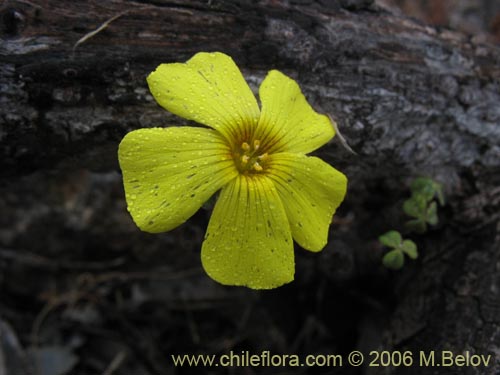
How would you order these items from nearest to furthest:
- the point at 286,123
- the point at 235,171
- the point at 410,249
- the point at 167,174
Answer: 1. the point at 167,174
2. the point at 235,171
3. the point at 286,123
4. the point at 410,249

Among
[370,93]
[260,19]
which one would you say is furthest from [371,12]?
[260,19]

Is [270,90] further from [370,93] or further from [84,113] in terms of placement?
[84,113]

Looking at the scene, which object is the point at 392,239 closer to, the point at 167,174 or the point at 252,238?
the point at 252,238

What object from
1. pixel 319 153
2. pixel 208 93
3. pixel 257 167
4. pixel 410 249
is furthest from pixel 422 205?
pixel 208 93

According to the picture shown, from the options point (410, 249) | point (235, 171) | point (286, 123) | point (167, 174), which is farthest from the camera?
point (410, 249)

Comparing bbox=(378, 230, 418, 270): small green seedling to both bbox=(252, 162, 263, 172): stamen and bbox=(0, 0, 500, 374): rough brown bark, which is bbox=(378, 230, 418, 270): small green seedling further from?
bbox=(252, 162, 263, 172): stamen

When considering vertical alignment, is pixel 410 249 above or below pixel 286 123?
below
